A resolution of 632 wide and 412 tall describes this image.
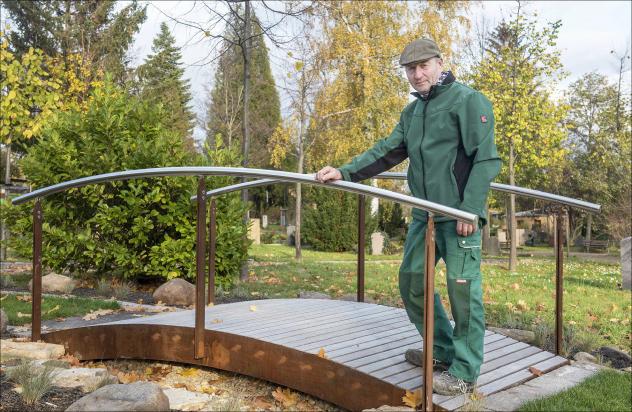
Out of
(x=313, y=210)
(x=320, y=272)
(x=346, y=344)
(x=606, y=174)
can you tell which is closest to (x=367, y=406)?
(x=346, y=344)

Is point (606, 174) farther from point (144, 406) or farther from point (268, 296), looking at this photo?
point (144, 406)

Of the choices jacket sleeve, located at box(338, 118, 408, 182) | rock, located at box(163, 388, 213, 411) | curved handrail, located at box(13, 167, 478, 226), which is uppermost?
jacket sleeve, located at box(338, 118, 408, 182)

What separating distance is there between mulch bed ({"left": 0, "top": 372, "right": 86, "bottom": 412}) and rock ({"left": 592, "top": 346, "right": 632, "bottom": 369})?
3856 mm

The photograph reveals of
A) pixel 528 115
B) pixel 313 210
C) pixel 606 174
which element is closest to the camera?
pixel 528 115

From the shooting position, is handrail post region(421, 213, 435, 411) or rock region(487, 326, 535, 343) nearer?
handrail post region(421, 213, 435, 411)

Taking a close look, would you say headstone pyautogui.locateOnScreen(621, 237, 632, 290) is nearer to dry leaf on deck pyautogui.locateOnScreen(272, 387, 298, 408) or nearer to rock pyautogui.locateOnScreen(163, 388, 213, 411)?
dry leaf on deck pyautogui.locateOnScreen(272, 387, 298, 408)

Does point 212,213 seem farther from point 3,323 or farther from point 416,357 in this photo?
point 416,357

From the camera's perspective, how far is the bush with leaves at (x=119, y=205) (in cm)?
790

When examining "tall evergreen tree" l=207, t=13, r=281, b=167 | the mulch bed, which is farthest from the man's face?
"tall evergreen tree" l=207, t=13, r=281, b=167

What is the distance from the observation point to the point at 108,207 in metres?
7.90

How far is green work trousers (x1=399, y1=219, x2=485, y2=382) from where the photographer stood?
2.97m

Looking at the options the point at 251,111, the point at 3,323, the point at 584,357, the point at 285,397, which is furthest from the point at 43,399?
the point at 251,111

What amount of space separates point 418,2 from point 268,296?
15.2m

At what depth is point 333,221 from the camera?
19641 mm
